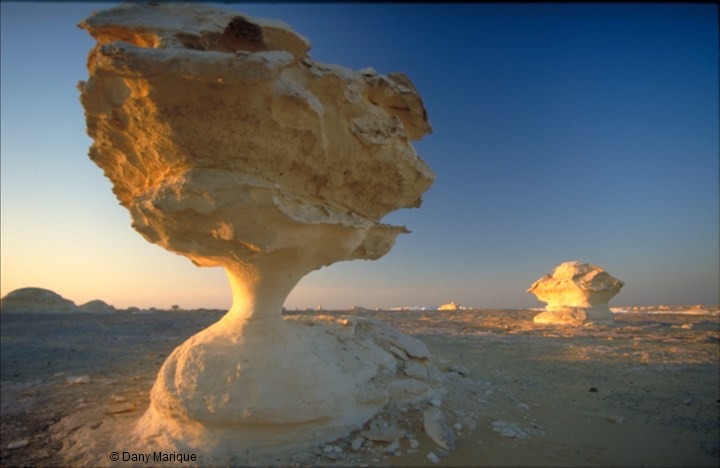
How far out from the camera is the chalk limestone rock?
23594mm

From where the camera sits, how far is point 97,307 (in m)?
27.2

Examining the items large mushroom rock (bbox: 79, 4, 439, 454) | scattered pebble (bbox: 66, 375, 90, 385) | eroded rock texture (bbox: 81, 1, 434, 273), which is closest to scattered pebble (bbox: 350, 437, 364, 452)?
Answer: large mushroom rock (bbox: 79, 4, 439, 454)

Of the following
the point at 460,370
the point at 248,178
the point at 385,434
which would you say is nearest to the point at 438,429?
the point at 385,434

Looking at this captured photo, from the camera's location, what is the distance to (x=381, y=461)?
405 centimetres

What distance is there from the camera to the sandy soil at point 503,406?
4.32 metres

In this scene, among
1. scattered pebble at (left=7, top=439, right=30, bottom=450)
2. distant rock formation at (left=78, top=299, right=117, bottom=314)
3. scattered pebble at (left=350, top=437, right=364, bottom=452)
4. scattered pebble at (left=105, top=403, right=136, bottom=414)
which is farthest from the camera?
distant rock formation at (left=78, top=299, right=117, bottom=314)

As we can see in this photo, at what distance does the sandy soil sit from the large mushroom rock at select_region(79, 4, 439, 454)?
562 mm

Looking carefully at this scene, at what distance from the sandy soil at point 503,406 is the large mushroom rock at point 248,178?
0.56 metres

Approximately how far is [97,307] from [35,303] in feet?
11.9

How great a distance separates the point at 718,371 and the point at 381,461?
8.49 metres

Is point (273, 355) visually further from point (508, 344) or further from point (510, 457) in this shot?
point (508, 344)

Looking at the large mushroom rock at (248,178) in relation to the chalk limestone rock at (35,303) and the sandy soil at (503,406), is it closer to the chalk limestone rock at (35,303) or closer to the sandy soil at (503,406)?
the sandy soil at (503,406)

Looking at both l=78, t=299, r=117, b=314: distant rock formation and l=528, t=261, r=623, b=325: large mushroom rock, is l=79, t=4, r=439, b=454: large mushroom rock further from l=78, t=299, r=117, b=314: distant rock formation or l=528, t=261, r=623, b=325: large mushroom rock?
l=78, t=299, r=117, b=314: distant rock formation

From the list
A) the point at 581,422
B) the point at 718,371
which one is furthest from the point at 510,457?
the point at 718,371
